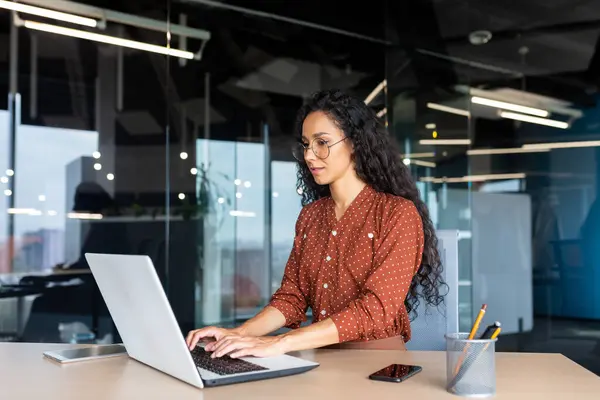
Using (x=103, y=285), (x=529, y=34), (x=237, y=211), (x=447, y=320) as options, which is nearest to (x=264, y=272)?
(x=237, y=211)

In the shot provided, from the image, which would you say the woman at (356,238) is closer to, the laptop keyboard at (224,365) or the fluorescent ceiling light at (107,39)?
the laptop keyboard at (224,365)

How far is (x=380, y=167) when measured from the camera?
223cm

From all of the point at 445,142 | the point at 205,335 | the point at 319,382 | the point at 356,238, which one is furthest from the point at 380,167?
the point at 445,142

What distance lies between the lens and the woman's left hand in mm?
1653

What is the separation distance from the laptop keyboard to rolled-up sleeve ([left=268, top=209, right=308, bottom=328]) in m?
0.54

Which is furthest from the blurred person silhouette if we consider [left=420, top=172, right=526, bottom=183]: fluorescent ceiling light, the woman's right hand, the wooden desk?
the woman's right hand

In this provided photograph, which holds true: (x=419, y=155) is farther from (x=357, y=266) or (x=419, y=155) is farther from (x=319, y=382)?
(x=319, y=382)

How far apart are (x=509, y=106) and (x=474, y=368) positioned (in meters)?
3.86

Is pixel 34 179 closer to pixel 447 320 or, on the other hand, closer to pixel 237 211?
pixel 237 211

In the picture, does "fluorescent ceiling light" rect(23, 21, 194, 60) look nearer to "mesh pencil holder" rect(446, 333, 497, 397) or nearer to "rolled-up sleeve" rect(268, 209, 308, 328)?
"rolled-up sleeve" rect(268, 209, 308, 328)

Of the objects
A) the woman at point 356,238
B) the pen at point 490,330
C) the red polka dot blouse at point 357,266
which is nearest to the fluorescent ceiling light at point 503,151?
A: the woman at point 356,238

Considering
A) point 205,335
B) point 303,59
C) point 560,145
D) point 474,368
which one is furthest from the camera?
point 303,59

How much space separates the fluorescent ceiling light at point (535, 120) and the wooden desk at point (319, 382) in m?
3.26

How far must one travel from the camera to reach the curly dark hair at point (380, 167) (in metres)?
2.19
